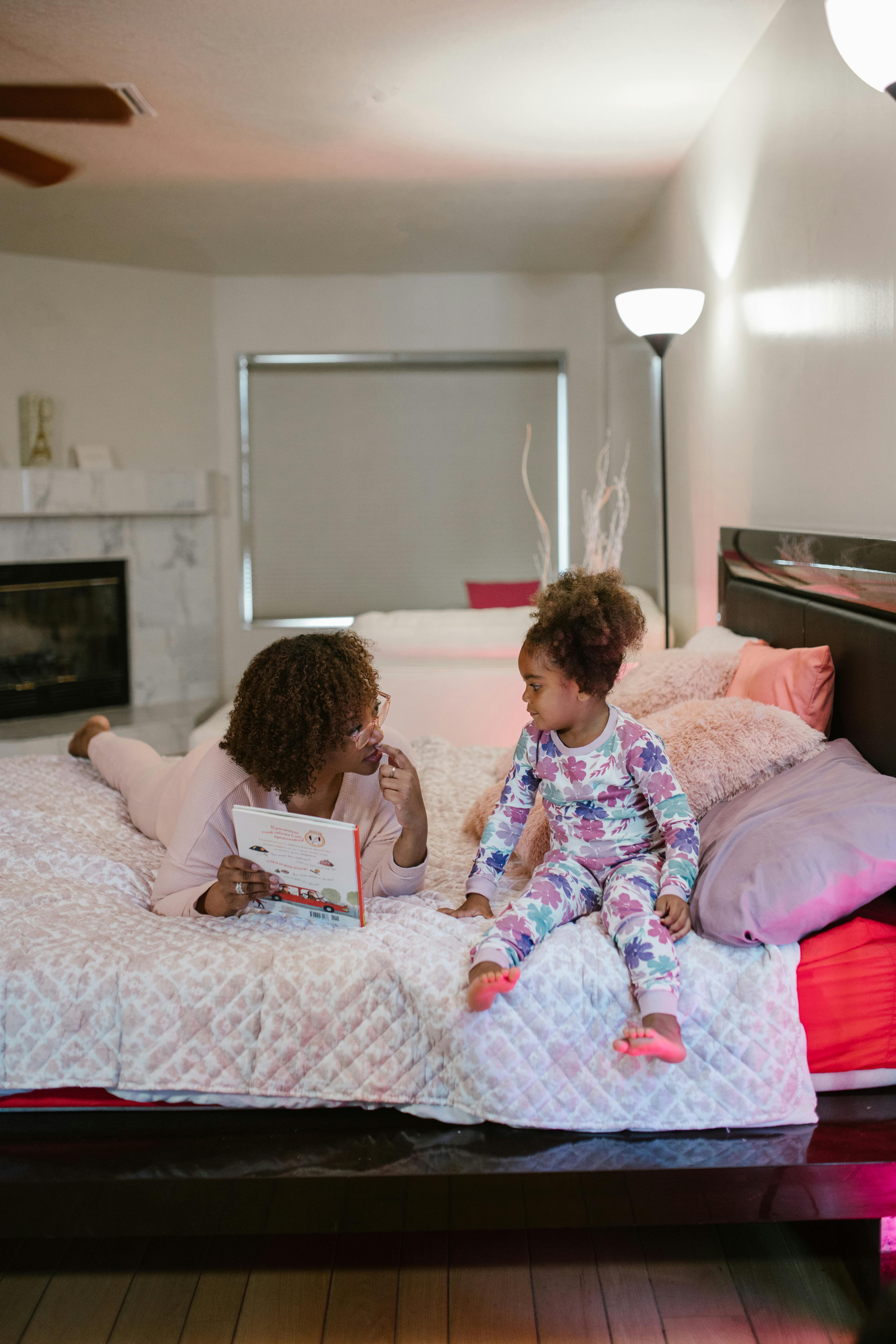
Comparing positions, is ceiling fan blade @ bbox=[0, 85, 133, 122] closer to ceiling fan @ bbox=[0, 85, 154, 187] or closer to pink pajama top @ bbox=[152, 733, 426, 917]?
ceiling fan @ bbox=[0, 85, 154, 187]

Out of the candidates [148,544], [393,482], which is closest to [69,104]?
[148,544]

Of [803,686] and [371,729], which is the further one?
[803,686]

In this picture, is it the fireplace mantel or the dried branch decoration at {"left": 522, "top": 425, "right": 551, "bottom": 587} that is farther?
the dried branch decoration at {"left": 522, "top": 425, "right": 551, "bottom": 587}

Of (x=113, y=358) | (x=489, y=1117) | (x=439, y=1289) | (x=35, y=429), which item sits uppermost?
(x=113, y=358)

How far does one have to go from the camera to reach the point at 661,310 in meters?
2.94

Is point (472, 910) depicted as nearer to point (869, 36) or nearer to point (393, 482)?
point (869, 36)

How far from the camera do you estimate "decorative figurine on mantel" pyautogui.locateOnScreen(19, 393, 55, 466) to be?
186 inches

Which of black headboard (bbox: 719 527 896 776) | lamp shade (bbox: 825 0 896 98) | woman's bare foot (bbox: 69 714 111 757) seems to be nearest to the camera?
lamp shade (bbox: 825 0 896 98)

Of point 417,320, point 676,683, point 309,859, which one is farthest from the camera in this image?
point 417,320

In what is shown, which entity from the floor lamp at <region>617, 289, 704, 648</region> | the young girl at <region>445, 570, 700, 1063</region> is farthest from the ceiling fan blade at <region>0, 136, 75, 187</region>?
the young girl at <region>445, 570, 700, 1063</region>

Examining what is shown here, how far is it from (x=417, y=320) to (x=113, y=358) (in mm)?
1551

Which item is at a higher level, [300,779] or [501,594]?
[501,594]

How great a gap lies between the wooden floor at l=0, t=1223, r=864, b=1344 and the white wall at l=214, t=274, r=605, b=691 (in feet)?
13.4

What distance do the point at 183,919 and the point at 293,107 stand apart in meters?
2.55
